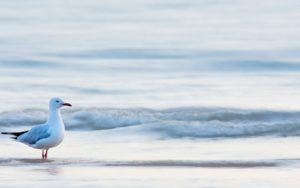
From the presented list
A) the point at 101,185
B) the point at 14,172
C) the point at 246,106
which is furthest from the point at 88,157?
the point at 246,106

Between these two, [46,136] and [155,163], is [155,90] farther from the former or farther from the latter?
[155,163]

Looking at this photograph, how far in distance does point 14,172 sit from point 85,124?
4.36 metres

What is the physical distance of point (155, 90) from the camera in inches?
709

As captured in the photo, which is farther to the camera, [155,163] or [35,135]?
[35,135]

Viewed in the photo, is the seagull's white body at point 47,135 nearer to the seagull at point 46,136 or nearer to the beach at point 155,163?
the seagull at point 46,136

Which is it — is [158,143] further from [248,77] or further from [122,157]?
[248,77]

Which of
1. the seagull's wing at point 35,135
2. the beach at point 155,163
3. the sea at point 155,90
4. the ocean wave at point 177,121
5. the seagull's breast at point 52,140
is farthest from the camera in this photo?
the ocean wave at point 177,121

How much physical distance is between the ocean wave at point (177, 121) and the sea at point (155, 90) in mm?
16

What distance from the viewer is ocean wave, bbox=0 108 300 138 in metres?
13.4

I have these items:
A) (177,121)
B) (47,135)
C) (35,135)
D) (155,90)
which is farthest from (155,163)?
A: (155,90)

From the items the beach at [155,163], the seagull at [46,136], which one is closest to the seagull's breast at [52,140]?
the seagull at [46,136]

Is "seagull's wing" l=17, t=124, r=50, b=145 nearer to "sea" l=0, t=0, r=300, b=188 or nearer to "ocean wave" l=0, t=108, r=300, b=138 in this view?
"sea" l=0, t=0, r=300, b=188

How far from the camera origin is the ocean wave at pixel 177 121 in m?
13.4

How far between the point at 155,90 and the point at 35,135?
21.1 feet
